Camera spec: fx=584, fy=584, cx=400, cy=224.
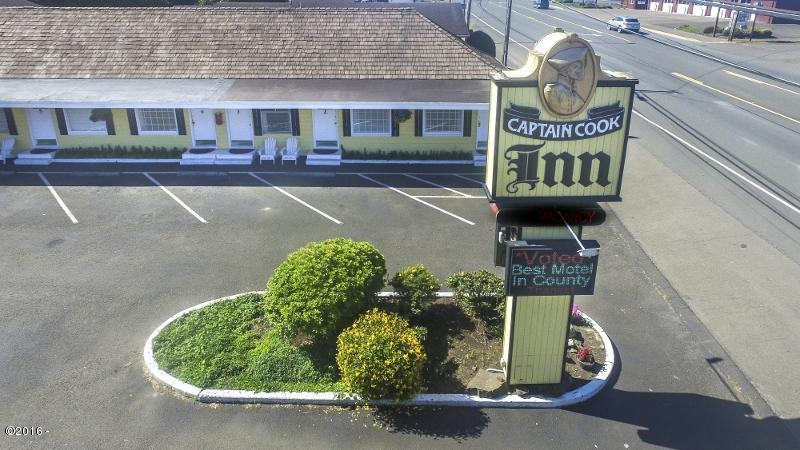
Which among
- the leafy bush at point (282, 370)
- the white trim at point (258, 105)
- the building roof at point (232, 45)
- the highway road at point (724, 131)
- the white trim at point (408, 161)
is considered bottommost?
the leafy bush at point (282, 370)

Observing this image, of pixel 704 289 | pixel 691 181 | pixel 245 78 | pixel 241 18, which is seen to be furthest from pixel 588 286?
pixel 241 18

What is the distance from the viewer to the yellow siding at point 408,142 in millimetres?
22922

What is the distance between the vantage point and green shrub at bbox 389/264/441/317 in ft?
40.5

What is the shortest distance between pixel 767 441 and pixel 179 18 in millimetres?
26680

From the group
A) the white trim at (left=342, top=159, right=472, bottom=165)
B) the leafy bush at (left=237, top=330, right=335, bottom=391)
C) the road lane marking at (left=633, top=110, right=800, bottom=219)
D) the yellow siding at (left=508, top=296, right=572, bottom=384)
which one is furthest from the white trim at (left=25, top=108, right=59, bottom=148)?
the road lane marking at (left=633, top=110, right=800, bottom=219)

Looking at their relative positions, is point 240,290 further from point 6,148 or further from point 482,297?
point 6,148

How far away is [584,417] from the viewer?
33.3 ft

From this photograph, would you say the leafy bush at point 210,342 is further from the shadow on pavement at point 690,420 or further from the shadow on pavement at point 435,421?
the shadow on pavement at point 690,420

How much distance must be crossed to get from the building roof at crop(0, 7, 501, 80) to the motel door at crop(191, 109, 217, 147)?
2.20 metres

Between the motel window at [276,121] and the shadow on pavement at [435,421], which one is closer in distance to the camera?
the shadow on pavement at [435,421]

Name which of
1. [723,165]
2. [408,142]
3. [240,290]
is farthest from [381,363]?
[723,165]

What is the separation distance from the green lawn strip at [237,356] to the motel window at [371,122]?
1178 cm

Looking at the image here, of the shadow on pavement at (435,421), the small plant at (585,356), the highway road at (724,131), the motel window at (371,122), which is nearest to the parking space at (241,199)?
the motel window at (371,122)

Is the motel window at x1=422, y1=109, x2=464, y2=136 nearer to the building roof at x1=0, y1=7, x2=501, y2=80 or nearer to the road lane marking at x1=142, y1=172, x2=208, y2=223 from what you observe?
the building roof at x1=0, y1=7, x2=501, y2=80
